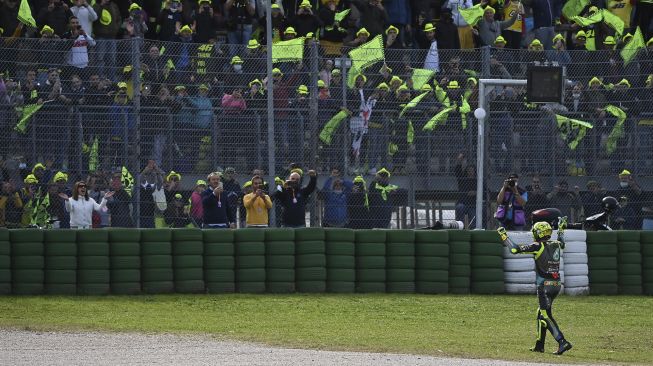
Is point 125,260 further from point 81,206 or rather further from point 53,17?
point 53,17

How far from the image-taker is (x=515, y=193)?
1891 cm

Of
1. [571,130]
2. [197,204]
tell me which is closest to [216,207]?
[197,204]

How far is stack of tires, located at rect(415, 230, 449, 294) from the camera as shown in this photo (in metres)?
19.1

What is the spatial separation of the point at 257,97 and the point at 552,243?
5107mm

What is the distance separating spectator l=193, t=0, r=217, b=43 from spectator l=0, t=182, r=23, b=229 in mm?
4925

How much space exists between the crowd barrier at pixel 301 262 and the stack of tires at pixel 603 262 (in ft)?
0.05

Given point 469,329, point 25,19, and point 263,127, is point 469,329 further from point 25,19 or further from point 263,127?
point 25,19

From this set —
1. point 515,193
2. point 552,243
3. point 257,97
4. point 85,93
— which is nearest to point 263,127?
point 257,97

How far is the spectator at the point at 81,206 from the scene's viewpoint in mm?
18000

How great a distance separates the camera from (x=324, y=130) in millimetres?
18438

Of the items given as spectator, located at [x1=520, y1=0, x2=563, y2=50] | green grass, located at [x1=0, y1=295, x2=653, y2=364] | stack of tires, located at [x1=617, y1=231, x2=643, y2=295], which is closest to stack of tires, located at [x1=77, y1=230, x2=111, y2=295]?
green grass, located at [x1=0, y1=295, x2=653, y2=364]

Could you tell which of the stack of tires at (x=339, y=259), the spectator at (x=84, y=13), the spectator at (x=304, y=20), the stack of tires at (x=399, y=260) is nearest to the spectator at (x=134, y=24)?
the spectator at (x=84, y=13)

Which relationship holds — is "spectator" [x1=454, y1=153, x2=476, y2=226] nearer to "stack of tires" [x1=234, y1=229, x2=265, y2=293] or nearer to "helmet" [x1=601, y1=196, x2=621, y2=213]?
"helmet" [x1=601, y1=196, x2=621, y2=213]

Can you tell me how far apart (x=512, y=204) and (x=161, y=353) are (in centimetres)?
716
